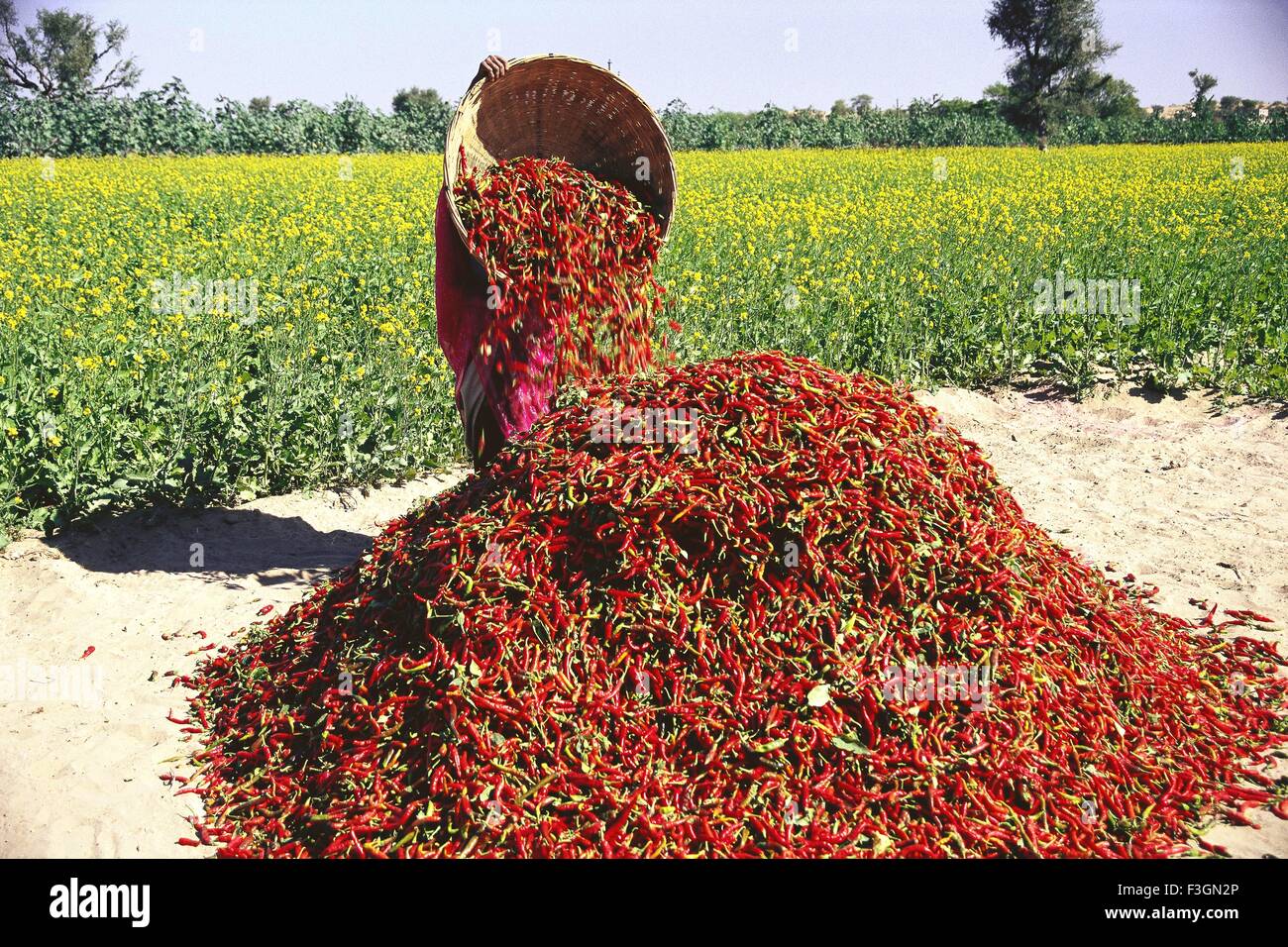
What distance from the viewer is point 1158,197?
56.0 feet

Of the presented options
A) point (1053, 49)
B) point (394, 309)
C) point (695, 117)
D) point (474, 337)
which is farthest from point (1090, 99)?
point (474, 337)

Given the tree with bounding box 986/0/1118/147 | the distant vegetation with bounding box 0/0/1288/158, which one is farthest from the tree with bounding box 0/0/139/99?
the tree with bounding box 986/0/1118/147

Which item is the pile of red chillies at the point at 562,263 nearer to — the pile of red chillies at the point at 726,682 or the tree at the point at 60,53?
the pile of red chillies at the point at 726,682

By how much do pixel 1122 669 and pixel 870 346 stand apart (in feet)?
17.6

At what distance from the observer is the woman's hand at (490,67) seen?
4.97m

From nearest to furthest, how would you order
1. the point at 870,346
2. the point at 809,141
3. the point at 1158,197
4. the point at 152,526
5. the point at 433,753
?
the point at 433,753, the point at 152,526, the point at 870,346, the point at 1158,197, the point at 809,141

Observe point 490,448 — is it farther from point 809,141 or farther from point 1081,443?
point 809,141

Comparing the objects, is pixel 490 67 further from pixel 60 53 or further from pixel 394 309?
pixel 60 53

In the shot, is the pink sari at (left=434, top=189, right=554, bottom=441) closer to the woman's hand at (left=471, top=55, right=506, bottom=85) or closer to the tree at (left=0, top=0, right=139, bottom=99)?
the woman's hand at (left=471, top=55, right=506, bottom=85)

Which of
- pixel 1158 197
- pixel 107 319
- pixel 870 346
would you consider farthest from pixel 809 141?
pixel 107 319

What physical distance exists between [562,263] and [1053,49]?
5203 cm

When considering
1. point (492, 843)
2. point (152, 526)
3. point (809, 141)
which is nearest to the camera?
point (492, 843)

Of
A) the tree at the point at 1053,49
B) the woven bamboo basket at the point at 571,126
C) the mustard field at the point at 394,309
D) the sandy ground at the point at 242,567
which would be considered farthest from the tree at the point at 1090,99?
the woven bamboo basket at the point at 571,126

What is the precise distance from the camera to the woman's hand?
16.3 ft
